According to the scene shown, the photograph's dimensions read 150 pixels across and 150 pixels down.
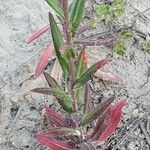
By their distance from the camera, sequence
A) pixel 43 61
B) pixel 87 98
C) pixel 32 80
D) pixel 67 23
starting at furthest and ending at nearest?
pixel 32 80, pixel 43 61, pixel 87 98, pixel 67 23

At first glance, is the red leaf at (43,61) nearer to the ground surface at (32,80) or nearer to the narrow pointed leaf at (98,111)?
the ground surface at (32,80)

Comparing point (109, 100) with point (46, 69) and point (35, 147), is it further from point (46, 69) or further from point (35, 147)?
point (46, 69)

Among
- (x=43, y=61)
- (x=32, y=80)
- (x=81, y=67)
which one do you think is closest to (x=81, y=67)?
(x=81, y=67)

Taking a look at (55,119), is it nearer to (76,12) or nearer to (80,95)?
(80,95)

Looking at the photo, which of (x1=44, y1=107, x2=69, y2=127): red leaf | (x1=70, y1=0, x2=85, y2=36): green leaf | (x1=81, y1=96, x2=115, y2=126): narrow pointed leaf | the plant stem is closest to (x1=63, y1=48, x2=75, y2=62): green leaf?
the plant stem

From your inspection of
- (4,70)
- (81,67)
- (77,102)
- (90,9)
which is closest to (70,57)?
(81,67)
